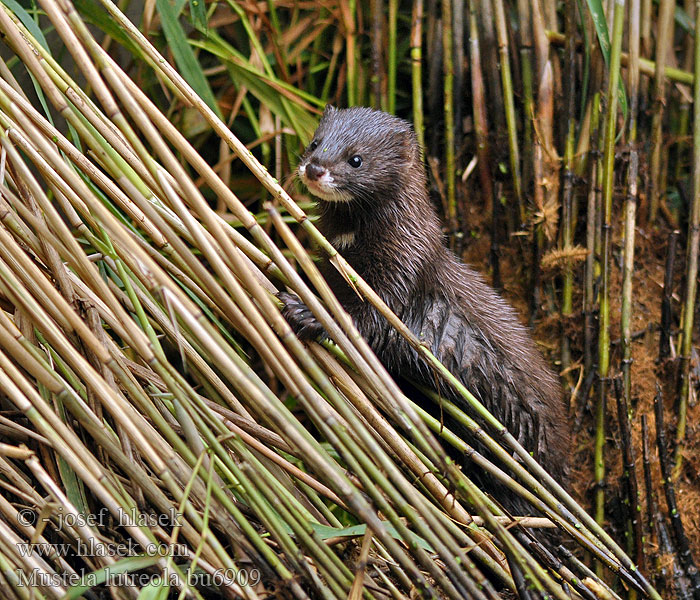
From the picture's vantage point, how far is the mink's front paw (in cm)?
266

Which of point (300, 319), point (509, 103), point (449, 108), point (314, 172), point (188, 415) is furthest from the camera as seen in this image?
point (449, 108)

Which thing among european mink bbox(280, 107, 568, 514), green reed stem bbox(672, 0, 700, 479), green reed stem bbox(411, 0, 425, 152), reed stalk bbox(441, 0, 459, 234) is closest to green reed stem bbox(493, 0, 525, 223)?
reed stalk bbox(441, 0, 459, 234)

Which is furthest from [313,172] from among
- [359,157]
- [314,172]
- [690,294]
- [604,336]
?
[690,294]

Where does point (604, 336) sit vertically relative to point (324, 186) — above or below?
below

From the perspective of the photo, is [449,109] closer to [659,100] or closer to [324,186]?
[659,100]

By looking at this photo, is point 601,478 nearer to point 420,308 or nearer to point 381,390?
point 420,308

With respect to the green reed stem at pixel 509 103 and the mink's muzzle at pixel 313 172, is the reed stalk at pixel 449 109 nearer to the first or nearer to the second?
the green reed stem at pixel 509 103

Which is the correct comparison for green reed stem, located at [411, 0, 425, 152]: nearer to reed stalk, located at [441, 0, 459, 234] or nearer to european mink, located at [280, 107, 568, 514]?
reed stalk, located at [441, 0, 459, 234]

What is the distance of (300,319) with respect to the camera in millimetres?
2725

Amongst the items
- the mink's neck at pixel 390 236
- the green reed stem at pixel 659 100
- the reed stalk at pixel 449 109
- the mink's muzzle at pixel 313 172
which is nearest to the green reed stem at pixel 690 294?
the green reed stem at pixel 659 100

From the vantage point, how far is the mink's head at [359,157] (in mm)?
3084

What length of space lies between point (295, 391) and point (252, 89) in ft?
7.95

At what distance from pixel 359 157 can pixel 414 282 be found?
0.57 m

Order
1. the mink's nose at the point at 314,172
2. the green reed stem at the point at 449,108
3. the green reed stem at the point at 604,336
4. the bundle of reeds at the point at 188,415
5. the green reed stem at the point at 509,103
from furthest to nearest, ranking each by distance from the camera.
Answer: the green reed stem at the point at 449,108
the green reed stem at the point at 509,103
the green reed stem at the point at 604,336
the mink's nose at the point at 314,172
the bundle of reeds at the point at 188,415
